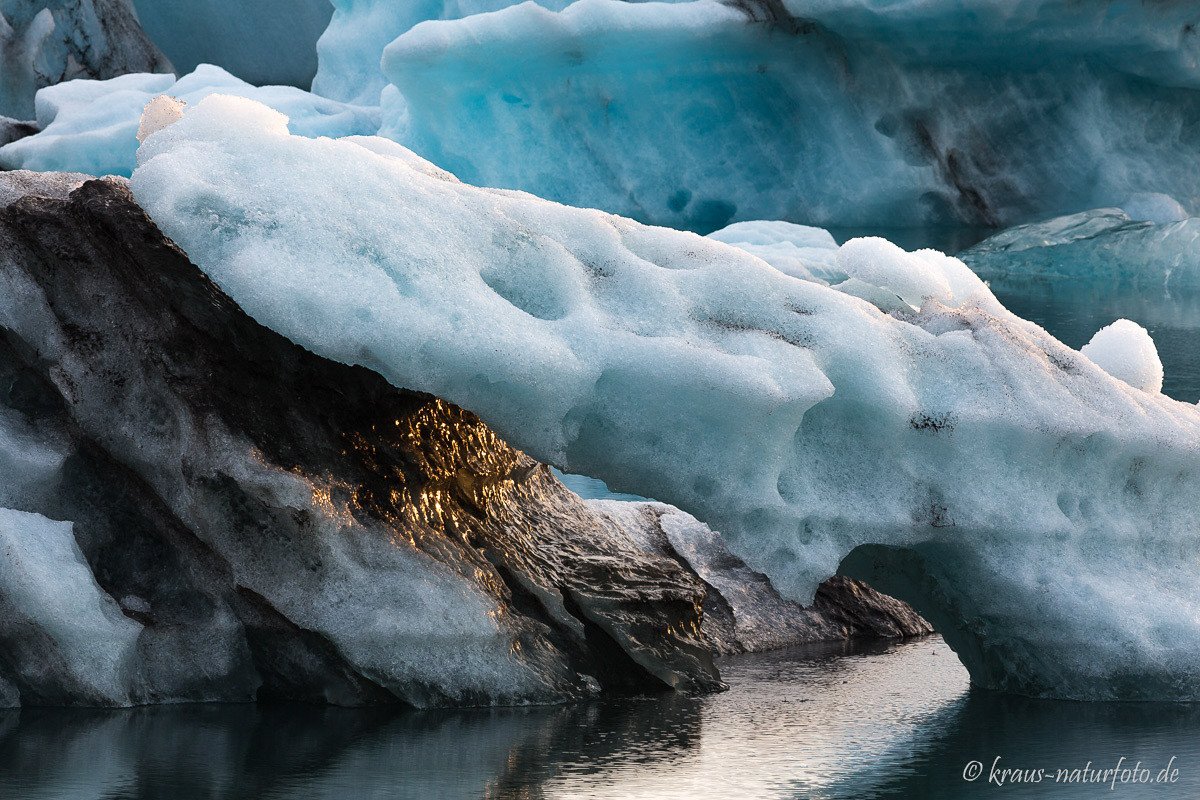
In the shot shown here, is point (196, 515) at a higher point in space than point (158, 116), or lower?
lower

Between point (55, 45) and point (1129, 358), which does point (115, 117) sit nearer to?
point (55, 45)

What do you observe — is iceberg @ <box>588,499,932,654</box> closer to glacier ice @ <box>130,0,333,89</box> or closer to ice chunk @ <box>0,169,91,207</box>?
ice chunk @ <box>0,169,91,207</box>

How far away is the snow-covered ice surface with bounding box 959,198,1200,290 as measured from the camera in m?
11.8

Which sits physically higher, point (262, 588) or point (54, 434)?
point (54, 434)

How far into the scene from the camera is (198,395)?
295 centimetres

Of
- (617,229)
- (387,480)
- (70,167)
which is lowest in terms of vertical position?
(70,167)

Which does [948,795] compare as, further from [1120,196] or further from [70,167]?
[70,167]

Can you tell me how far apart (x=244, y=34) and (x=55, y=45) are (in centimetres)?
784

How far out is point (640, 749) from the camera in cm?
262

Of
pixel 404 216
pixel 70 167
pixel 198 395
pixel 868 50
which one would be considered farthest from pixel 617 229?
pixel 70 167

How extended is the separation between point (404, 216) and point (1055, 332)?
7696mm

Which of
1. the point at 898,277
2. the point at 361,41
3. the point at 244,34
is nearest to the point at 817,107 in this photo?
the point at 361,41

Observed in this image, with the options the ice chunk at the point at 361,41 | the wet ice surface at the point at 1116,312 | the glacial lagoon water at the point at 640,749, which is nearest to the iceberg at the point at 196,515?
the glacial lagoon water at the point at 640,749

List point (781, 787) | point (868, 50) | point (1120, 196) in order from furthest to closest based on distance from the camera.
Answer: point (1120, 196) < point (868, 50) < point (781, 787)
